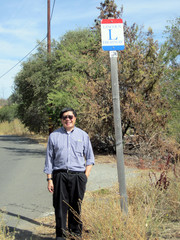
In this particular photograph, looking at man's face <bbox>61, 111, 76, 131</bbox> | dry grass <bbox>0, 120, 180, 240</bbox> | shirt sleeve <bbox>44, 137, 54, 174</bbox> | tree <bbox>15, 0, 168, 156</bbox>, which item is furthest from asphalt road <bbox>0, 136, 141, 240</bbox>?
tree <bbox>15, 0, 168, 156</bbox>

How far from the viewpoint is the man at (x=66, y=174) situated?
4.41 m

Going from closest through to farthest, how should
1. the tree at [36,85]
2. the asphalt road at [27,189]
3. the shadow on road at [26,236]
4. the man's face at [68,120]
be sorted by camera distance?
1. the man's face at [68,120]
2. the shadow on road at [26,236]
3. the asphalt road at [27,189]
4. the tree at [36,85]

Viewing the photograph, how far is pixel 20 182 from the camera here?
32.2ft

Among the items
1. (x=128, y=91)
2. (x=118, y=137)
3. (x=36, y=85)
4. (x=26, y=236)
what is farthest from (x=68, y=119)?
(x=36, y=85)

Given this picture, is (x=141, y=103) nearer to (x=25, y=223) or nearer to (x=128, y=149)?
(x=128, y=149)

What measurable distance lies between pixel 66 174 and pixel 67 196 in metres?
0.31

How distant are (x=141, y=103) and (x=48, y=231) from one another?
9.42 metres

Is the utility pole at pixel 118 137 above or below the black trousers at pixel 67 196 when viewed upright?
above

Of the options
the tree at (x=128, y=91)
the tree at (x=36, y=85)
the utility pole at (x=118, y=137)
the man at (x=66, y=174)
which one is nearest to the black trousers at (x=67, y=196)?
the man at (x=66, y=174)

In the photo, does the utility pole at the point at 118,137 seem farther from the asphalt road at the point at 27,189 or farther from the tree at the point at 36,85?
the tree at the point at 36,85

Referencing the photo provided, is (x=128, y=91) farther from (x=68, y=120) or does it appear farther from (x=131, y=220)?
(x=131, y=220)

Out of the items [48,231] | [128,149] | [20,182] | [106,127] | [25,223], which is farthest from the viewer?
[128,149]

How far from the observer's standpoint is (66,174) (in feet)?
14.5

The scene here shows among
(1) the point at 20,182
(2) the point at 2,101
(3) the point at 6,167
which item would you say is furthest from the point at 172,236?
(2) the point at 2,101
